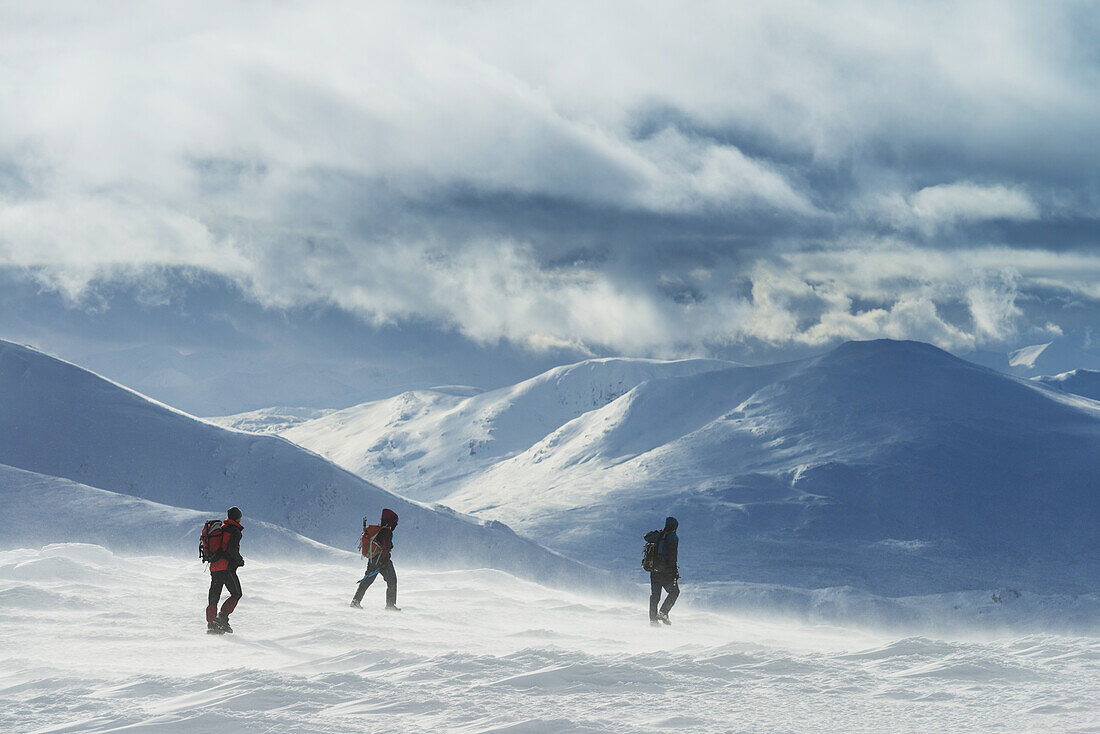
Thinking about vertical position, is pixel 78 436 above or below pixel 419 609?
above

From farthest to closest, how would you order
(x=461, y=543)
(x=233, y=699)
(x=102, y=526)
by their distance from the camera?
(x=461, y=543) → (x=102, y=526) → (x=233, y=699)

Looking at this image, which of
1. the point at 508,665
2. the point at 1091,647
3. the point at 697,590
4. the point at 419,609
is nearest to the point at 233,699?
the point at 508,665

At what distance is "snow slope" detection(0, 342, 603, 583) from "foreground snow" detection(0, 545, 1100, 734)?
57721 mm

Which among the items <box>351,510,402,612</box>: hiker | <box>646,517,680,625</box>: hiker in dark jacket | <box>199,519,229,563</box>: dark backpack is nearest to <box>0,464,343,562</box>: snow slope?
<box>351,510,402,612</box>: hiker

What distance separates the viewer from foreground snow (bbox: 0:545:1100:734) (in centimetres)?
A: 811

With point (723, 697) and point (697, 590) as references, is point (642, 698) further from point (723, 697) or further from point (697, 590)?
point (697, 590)

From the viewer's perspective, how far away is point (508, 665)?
10.2 meters

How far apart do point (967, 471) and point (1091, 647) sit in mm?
132876

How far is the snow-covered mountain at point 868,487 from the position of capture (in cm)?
10906

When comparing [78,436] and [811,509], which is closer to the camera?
[78,436]

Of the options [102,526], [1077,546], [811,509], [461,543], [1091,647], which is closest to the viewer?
[1091,647]

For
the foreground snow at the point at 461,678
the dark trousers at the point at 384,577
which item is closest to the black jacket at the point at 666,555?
the foreground snow at the point at 461,678

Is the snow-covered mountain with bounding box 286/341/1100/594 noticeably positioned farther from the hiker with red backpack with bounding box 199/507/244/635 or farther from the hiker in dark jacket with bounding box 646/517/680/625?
the hiker with red backpack with bounding box 199/507/244/635

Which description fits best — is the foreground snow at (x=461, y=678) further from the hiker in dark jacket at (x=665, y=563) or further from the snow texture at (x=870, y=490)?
the snow texture at (x=870, y=490)
